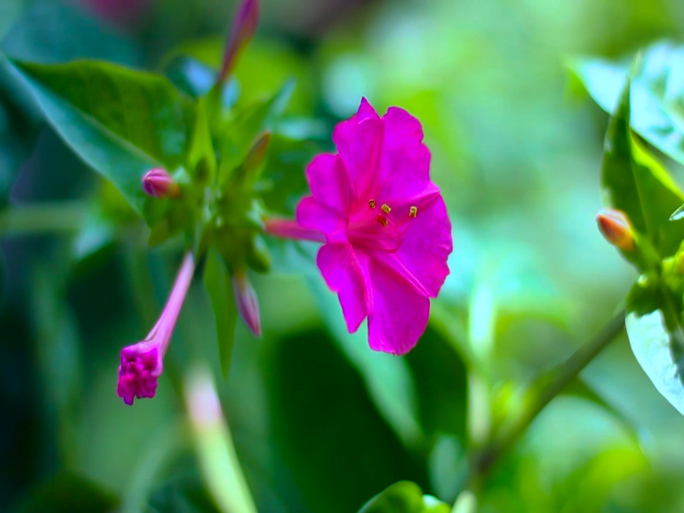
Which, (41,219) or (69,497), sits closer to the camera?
(69,497)

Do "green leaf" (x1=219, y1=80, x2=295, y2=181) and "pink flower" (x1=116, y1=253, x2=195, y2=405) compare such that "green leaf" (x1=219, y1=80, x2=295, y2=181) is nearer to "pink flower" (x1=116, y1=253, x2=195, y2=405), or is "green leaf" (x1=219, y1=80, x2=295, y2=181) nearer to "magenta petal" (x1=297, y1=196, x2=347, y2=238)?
"magenta petal" (x1=297, y1=196, x2=347, y2=238)

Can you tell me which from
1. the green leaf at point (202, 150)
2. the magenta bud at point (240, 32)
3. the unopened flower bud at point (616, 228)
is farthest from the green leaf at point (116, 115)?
the unopened flower bud at point (616, 228)

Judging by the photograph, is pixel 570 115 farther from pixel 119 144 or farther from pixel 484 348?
pixel 119 144

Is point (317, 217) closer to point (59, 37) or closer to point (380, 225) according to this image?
point (380, 225)

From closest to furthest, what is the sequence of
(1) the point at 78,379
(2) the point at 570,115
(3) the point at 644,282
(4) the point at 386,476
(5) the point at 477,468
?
(3) the point at 644,282
(5) the point at 477,468
(4) the point at 386,476
(1) the point at 78,379
(2) the point at 570,115

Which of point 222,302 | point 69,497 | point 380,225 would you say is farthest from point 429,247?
point 69,497

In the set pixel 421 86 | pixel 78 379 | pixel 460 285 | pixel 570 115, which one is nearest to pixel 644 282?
pixel 460 285
